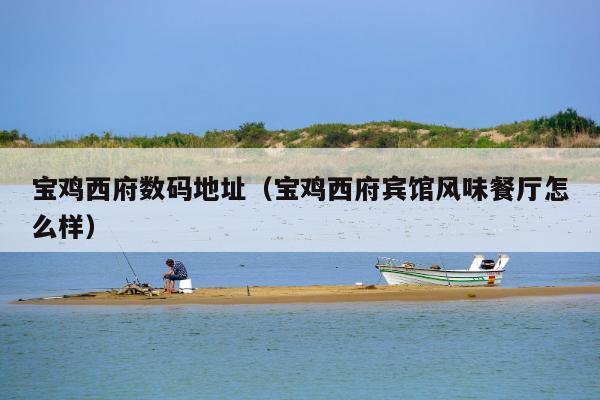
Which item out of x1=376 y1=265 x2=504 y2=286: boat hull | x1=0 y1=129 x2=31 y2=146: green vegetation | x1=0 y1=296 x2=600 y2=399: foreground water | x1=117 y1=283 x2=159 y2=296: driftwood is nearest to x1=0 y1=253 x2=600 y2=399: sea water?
x1=0 y1=296 x2=600 y2=399: foreground water

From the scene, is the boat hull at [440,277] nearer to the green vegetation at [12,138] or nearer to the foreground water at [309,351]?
the foreground water at [309,351]

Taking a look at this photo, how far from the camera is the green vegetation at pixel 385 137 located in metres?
102

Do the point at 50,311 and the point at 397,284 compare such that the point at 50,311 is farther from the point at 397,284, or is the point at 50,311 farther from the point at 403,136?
the point at 403,136

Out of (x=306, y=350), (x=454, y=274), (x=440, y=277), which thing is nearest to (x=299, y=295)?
(x=440, y=277)

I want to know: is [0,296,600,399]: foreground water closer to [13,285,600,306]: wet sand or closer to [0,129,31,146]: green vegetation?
[13,285,600,306]: wet sand

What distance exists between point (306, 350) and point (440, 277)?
7.87 metres

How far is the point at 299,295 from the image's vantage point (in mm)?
34125

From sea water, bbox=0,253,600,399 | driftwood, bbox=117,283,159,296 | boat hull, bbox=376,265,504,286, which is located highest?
boat hull, bbox=376,265,504,286

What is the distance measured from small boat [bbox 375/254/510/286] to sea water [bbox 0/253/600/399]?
0.78 meters

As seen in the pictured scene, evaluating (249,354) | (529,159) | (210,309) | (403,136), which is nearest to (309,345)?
(249,354)

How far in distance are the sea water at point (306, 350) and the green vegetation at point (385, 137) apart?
6428cm

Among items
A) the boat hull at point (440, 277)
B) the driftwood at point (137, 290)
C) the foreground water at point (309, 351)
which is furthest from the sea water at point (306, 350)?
the boat hull at point (440, 277)

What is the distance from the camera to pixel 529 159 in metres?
99.4

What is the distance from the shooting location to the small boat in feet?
113
